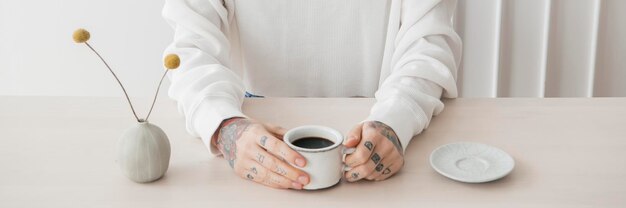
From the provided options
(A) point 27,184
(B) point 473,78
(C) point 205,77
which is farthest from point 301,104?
(B) point 473,78

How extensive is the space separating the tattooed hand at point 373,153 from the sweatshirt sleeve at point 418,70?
42mm

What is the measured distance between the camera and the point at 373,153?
1.09m

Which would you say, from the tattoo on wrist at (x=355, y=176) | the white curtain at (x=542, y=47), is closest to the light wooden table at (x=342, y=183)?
the tattoo on wrist at (x=355, y=176)

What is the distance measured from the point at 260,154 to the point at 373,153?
0.51ft

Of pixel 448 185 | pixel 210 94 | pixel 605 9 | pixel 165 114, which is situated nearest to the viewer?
pixel 448 185

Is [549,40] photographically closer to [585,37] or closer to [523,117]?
[585,37]

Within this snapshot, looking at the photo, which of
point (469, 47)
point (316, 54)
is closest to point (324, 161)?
point (316, 54)

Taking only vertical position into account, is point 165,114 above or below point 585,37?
above

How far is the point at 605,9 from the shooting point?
6.93 feet

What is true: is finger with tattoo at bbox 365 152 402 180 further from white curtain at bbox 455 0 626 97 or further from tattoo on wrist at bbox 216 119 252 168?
white curtain at bbox 455 0 626 97

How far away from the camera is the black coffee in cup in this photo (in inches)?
41.5

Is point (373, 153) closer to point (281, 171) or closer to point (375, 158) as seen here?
point (375, 158)

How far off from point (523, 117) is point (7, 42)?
1.66 meters

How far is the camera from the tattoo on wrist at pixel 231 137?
1.11 m
